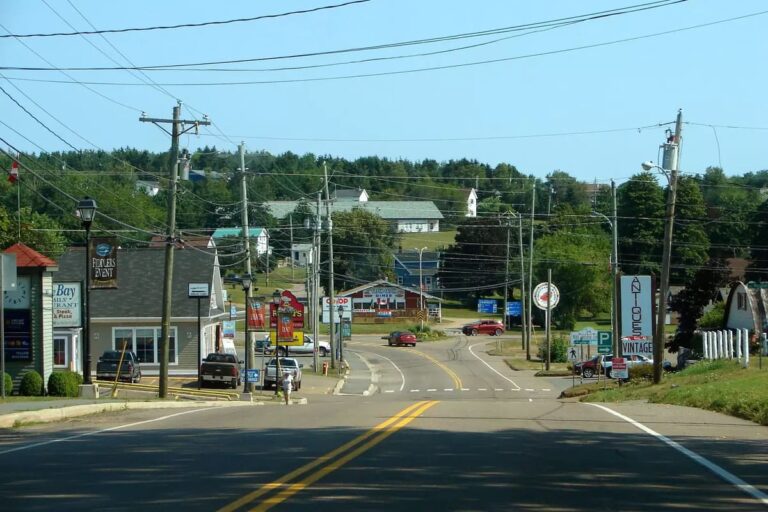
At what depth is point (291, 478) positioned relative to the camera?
10922mm

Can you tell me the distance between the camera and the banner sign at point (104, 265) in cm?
3960

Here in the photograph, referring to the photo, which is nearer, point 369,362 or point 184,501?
point 184,501

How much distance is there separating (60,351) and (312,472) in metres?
42.2

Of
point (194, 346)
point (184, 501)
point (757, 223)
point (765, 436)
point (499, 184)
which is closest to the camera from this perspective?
point (184, 501)

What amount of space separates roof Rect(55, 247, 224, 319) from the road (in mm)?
34757

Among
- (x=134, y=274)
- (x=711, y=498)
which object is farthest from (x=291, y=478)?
(x=134, y=274)

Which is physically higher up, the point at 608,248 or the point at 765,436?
the point at 608,248

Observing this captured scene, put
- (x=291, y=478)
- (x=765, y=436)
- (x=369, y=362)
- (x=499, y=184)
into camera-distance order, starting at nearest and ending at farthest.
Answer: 1. (x=291, y=478)
2. (x=765, y=436)
3. (x=369, y=362)
4. (x=499, y=184)

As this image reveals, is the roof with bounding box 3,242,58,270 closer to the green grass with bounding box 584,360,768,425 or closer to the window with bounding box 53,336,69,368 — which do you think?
the window with bounding box 53,336,69,368

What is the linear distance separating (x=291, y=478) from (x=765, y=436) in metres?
9.34

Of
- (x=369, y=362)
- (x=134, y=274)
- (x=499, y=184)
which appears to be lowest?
(x=369, y=362)

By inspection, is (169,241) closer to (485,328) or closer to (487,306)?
(485,328)

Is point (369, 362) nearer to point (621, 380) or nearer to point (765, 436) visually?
point (621, 380)

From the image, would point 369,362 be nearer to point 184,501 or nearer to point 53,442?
point 53,442
